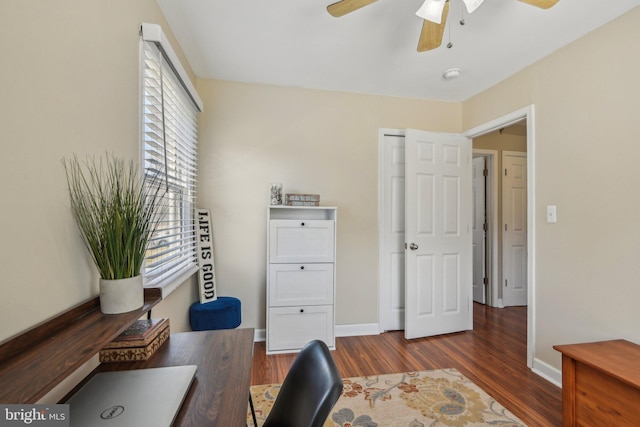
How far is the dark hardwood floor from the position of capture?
6.09 ft

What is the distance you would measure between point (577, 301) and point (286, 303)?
2210mm

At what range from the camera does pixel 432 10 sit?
142cm

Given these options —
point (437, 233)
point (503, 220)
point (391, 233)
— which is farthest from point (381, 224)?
point (503, 220)

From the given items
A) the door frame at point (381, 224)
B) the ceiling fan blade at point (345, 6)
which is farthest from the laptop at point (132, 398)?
the door frame at point (381, 224)

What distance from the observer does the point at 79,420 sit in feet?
2.13

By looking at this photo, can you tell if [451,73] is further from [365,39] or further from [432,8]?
[432,8]

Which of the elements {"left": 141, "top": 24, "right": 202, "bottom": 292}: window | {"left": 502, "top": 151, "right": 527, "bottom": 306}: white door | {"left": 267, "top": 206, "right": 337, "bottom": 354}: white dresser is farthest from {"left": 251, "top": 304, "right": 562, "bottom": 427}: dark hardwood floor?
{"left": 141, "top": 24, "right": 202, "bottom": 292}: window

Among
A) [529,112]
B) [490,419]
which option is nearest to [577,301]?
[490,419]

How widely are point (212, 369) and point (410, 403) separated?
150 centimetres

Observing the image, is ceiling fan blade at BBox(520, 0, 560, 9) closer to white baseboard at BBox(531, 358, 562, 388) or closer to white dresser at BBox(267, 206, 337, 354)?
white dresser at BBox(267, 206, 337, 354)

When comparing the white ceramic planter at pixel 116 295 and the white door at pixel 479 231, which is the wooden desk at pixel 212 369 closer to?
the white ceramic planter at pixel 116 295

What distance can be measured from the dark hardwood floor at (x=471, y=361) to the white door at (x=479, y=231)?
0.81 metres

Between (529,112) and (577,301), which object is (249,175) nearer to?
(529,112)

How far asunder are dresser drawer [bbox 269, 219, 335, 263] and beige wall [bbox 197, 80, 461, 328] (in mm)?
288
